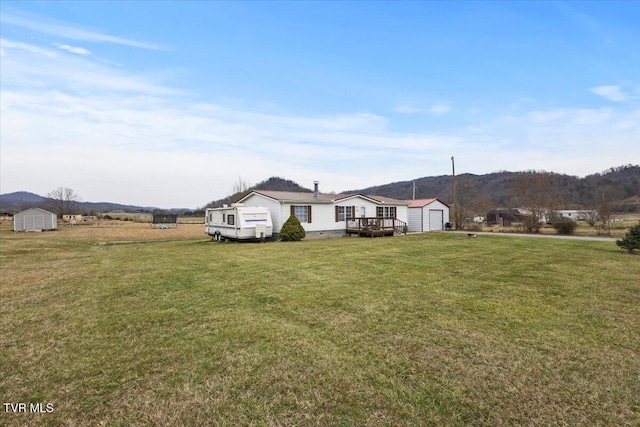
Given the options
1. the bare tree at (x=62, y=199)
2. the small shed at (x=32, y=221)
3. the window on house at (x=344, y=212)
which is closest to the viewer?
the window on house at (x=344, y=212)

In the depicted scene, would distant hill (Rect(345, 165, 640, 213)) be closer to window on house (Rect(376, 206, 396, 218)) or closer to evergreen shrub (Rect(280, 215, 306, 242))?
window on house (Rect(376, 206, 396, 218))

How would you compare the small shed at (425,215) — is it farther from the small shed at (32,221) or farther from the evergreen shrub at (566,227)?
the small shed at (32,221)

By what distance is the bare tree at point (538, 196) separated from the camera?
24006mm

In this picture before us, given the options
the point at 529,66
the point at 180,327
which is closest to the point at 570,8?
the point at 529,66

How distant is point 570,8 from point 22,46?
805 inches

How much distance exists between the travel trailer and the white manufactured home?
3.22 feet

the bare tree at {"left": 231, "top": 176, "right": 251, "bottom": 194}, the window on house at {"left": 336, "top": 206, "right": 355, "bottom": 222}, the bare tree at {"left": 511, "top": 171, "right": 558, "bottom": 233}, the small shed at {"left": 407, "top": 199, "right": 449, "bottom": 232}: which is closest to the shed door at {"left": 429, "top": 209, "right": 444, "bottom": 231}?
the small shed at {"left": 407, "top": 199, "right": 449, "bottom": 232}

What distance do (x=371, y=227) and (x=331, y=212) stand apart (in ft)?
9.46

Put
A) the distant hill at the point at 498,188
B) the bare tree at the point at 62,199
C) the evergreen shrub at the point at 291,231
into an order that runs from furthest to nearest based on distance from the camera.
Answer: the bare tree at the point at 62,199 < the distant hill at the point at 498,188 < the evergreen shrub at the point at 291,231

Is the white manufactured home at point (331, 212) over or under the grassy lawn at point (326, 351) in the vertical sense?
over

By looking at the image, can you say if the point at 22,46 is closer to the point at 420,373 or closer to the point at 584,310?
the point at 420,373

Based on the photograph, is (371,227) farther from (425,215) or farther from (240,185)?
(240,185)

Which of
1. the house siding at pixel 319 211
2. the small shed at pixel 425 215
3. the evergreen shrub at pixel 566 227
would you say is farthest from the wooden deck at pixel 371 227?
the evergreen shrub at pixel 566 227

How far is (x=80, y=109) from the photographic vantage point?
1395 cm
